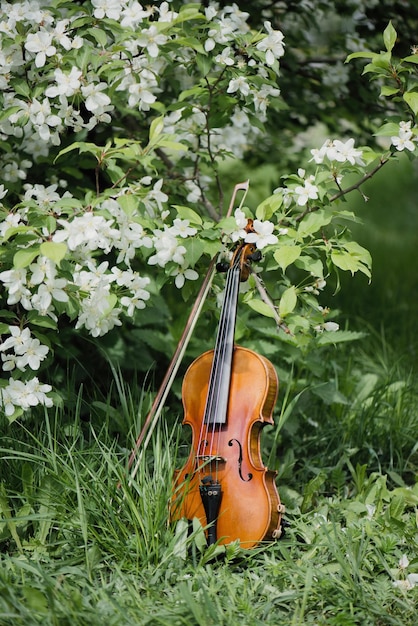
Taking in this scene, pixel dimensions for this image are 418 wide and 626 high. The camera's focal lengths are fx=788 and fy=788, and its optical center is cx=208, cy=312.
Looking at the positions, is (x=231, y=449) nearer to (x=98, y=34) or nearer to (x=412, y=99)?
(x=412, y=99)

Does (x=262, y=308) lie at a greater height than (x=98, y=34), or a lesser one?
lesser

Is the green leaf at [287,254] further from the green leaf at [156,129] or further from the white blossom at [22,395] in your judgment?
the white blossom at [22,395]

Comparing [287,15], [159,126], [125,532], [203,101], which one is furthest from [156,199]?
[287,15]

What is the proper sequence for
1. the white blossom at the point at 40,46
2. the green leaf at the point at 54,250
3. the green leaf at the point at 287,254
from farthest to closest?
the white blossom at the point at 40,46, the green leaf at the point at 287,254, the green leaf at the point at 54,250

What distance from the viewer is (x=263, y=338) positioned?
3.59 meters

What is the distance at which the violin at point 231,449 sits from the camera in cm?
229

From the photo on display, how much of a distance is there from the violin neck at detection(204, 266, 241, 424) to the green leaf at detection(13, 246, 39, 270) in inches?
24.5

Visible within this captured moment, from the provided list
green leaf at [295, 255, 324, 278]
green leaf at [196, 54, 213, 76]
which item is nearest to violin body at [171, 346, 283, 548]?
green leaf at [295, 255, 324, 278]

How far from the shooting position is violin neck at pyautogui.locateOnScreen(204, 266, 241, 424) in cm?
236

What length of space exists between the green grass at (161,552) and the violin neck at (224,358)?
0.81 feet

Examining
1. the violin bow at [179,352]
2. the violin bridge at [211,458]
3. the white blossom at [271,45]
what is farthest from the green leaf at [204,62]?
the violin bridge at [211,458]

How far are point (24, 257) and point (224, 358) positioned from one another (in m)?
0.68

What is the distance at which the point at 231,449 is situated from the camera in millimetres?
2330

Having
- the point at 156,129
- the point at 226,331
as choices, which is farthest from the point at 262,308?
the point at 156,129
